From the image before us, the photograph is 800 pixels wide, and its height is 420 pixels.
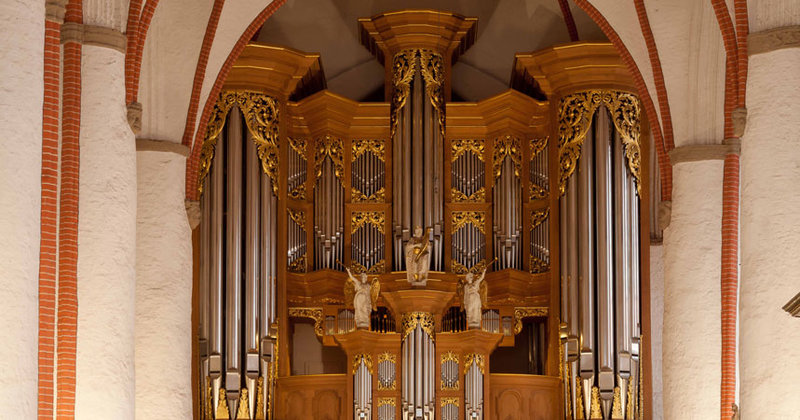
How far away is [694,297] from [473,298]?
12.4 ft

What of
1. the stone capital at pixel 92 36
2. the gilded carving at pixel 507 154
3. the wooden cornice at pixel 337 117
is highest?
the wooden cornice at pixel 337 117

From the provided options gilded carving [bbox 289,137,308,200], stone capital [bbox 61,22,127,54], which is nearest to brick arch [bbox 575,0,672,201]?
gilded carving [bbox 289,137,308,200]

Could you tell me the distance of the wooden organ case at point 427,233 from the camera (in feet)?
57.5

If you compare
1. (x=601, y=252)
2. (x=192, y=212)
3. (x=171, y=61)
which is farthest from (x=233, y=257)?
(x=601, y=252)

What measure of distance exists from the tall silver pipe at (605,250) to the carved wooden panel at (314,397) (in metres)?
3.26

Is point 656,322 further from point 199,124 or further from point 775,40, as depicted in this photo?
point 775,40

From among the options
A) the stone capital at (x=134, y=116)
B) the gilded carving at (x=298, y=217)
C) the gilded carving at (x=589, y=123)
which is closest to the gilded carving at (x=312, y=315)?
the gilded carving at (x=298, y=217)

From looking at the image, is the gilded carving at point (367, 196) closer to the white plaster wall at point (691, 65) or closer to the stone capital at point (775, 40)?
the white plaster wall at point (691, 65)

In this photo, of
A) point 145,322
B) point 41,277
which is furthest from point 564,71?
point 41,277

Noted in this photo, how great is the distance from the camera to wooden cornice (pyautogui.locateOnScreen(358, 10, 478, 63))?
19109 mm

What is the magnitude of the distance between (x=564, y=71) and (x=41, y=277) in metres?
9.97

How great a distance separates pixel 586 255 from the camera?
1795 cm

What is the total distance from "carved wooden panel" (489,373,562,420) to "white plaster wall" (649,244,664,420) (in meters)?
1.23

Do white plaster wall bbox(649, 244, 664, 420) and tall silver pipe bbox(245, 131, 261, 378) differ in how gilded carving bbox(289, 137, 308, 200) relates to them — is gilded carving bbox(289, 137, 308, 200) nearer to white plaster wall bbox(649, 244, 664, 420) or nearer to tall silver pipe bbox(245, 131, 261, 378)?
tall silver pipe bbox(245, 131, 261, 378)
